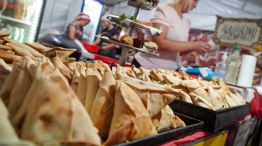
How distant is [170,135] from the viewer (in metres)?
0.94

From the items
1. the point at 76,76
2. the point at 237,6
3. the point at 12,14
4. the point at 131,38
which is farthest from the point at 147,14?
the point at 76,76

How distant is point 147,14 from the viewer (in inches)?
255

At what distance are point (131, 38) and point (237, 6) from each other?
12.7 feet

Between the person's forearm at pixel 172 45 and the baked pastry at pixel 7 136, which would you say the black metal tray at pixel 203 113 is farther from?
the person's forearm at pixel 172 45

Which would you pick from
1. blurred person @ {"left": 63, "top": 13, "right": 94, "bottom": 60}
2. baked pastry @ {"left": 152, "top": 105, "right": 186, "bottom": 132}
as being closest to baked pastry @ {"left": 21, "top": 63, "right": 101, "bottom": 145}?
baked pastry @ {"left": 152, "top": 105, "right": 186, "bottom": 132}

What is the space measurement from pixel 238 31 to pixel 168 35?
224 cm

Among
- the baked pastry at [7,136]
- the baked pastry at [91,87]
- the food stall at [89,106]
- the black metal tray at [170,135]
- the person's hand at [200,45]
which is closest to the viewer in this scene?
the baked pastry at [7,136]

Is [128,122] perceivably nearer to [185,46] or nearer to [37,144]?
[37,144]

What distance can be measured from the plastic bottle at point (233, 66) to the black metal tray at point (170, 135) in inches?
62.7

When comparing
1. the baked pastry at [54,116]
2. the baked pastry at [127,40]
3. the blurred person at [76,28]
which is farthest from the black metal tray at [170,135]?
the blurred person at [76,28]

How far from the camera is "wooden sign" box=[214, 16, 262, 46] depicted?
4.49m

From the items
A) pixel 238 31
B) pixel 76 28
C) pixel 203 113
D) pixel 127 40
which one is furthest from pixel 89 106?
pixel 76 28

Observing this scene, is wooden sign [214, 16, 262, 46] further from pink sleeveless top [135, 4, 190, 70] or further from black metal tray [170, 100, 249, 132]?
black metal tray [170, 100, 249, 132]

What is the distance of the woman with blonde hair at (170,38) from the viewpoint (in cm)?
287
